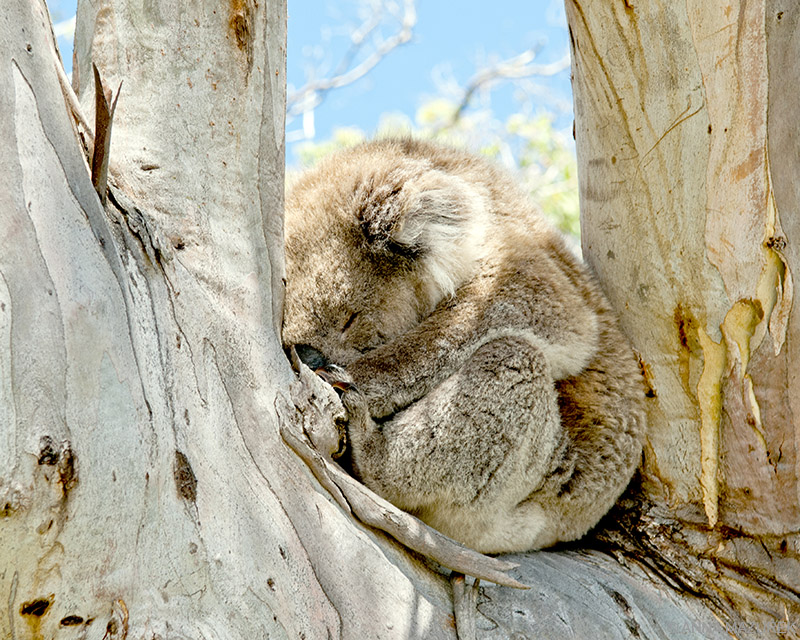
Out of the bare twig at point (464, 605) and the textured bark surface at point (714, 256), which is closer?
the bare twig at point (464, 605)

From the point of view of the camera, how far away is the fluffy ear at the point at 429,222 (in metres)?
3.33

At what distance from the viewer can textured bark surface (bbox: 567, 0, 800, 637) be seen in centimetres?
276

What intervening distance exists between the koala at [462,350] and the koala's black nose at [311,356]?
0.01m

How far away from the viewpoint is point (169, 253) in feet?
7.01

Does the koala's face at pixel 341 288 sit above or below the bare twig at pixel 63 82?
below

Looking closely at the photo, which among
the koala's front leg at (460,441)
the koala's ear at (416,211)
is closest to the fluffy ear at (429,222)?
the koala's ear at (416,211)

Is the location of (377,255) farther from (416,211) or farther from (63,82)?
(63,82)

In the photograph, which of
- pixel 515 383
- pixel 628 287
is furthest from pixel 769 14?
pixel 515 383

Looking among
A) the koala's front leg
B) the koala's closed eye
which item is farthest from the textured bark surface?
the koala's closed eye

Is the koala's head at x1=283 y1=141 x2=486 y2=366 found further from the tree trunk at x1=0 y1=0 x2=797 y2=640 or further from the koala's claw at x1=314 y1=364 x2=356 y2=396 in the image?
the tree trunk at x1=0 y1=0 x2=797 y2=640

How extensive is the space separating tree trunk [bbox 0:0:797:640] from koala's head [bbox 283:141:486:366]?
78 cm

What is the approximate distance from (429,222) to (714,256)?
1146 millimetres

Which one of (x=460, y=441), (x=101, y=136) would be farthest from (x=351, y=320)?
(x=101, y=136)

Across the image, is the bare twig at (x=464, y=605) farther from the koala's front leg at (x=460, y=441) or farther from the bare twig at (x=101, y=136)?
the bare twig at (x=101, y=136)
